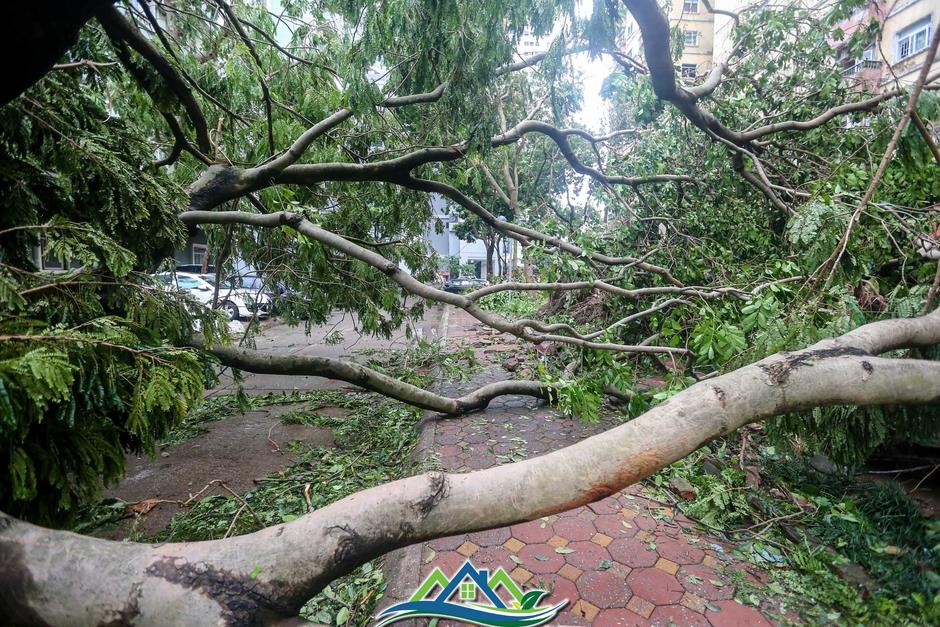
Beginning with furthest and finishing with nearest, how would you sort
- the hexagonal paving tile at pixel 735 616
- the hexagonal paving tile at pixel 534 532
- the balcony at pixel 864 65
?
the balcony at pixel 864 65
the hexagonal paving tile at pixel 534 532
the hexagonal paving tile at pixel 735 616

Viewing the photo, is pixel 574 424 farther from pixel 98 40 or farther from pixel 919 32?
pixel 919 32

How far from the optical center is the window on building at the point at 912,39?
Result: 11.2m

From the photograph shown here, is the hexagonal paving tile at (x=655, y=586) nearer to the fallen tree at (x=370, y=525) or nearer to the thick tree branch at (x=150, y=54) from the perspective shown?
the fallen tree at (x=370, y=525)

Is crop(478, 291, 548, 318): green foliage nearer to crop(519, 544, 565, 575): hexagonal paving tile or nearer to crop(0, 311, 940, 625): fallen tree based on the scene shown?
crop(519, 544, 565, 575): hexagonal paving tile

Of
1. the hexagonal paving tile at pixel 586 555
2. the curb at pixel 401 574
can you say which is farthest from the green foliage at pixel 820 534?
the curb at pixel 401 574

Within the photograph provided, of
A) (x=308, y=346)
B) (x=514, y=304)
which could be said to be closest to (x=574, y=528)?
(x=308, y=346)

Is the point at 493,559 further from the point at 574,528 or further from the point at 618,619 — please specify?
the point at 618,619

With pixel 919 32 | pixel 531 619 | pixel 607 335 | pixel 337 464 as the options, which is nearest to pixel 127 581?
pixel 531 619

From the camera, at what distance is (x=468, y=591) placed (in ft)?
7.47

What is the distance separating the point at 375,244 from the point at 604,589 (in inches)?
151

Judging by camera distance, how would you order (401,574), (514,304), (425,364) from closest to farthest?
(401,574) → (425,364) → (514,304)

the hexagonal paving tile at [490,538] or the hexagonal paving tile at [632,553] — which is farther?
the hexagonal paving tile at [490,538]

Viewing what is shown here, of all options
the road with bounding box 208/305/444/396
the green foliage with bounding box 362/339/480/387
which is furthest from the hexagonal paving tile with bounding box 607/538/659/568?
the road with bounding box 208/305/444/396

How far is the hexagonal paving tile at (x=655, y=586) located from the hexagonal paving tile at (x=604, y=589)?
0.06 m
